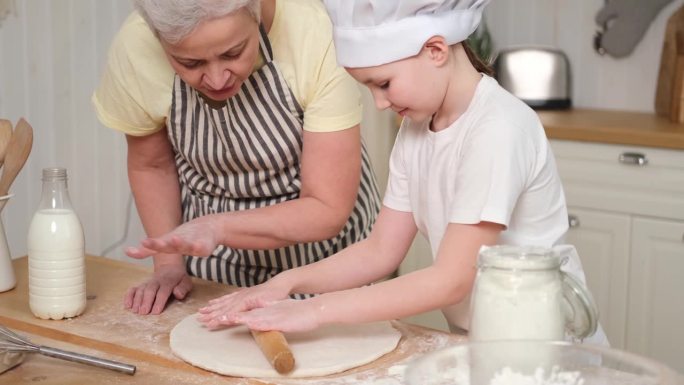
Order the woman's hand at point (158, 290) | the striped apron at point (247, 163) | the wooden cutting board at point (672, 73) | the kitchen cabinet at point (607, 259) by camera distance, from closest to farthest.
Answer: the woman's hand at point (158, 290) < the striped apron at point (247, 163) < the kitchen cabinet at point (607, 259) < the wooden cutting board at point (672, 73)

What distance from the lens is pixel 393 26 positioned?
129cm

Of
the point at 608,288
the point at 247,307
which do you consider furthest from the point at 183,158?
the point at 608,288

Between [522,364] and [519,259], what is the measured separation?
12cm

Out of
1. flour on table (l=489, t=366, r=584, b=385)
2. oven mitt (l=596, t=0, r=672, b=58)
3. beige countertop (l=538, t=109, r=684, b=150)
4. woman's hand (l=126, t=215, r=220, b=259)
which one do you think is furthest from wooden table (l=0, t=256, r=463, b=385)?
oven mitt (l=596, t=0, r=672, b=58)

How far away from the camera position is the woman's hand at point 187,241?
145 cm

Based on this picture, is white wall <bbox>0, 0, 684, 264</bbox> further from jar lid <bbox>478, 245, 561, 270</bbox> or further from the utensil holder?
jar lid <bbox>478, 245, 561, 270</bbox>

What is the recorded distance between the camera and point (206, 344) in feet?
4.56

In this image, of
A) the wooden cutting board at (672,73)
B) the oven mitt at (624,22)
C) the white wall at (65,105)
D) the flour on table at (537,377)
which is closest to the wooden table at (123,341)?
the flour on table at (537,377)

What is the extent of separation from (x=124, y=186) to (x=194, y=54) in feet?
4.80

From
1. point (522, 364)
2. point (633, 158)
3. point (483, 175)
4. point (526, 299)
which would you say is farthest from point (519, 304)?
point (633, 158)

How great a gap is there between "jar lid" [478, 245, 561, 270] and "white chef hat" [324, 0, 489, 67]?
14.6 inches

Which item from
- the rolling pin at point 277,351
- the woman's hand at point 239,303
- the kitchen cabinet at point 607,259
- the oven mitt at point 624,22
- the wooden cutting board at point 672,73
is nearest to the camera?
the rolling pin at point 277,351

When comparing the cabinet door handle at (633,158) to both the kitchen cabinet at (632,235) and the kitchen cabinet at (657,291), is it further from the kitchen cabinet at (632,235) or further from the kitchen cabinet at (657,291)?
the kitchen cabinet at (657,291)

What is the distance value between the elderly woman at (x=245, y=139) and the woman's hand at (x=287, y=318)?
188 millimetres
